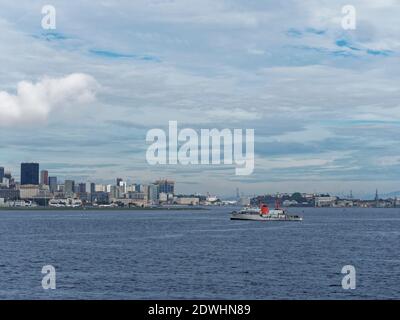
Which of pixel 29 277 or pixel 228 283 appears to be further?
pixel 29 277

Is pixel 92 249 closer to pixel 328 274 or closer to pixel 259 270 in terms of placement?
pixel 259 270

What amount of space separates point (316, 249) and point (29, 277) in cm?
5123

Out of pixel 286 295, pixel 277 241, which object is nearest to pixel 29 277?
pixel 286 295

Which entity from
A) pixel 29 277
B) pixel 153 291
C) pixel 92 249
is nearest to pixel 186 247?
pixel 92 249

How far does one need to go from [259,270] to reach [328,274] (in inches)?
316

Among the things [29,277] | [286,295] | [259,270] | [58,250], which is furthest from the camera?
[58,250]

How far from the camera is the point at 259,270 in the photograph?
71.2 meters
